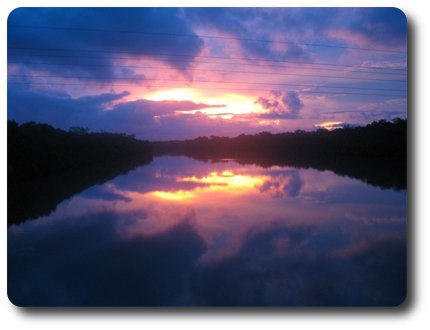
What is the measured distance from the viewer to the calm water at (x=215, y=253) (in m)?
3.08

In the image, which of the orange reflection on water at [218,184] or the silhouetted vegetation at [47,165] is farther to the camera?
the orange reflection on water at [218,184]

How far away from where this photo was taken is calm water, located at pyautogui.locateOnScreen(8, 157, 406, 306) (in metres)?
3.08

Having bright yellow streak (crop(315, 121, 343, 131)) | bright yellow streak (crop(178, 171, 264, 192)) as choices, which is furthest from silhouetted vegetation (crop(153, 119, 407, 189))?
bright yellow streak (crop(178, 171, 264, 192))

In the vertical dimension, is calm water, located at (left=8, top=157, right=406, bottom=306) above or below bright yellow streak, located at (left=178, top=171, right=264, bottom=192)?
below

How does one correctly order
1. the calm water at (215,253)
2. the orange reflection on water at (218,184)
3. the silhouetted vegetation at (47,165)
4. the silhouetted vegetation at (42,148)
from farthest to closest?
the orange reflection on water at (218,184) < the silhouetted vegetation at (47,165) < the silhouetted vegetation at (42,148) < the calm water at (215,253)

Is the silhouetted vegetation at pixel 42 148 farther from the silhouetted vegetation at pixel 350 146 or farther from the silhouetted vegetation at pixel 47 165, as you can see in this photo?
the silhouetted vegetation at pixel 350 146

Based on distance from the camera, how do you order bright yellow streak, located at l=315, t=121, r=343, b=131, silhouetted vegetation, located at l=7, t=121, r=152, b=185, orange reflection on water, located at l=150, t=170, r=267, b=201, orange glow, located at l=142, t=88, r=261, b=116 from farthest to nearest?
orange reflection on water, located at l=150, t=170, r=267, b=201 → bright yellow streak, located at l=315, t=121, r=343, b=131 → orange glow, located at l=142, t=88, r=261, b=116 → silhouetted vegetation, located at l=7, t=121, r=152, b=185

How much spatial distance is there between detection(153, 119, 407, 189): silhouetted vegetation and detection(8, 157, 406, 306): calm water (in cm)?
39

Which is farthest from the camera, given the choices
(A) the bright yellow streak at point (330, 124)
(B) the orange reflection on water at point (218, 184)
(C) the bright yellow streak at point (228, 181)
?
(C) the bright yellow streak at point (228, 181)

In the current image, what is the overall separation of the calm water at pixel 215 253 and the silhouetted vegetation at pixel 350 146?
390 mm

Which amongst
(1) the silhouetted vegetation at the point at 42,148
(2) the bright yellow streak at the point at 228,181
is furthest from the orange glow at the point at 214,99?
(2) the bright yellow streak at the point at 228,181

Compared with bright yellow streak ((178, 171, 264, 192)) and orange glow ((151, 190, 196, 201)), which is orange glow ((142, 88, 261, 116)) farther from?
bright yellow streak ((178, 171, 264, 192))
